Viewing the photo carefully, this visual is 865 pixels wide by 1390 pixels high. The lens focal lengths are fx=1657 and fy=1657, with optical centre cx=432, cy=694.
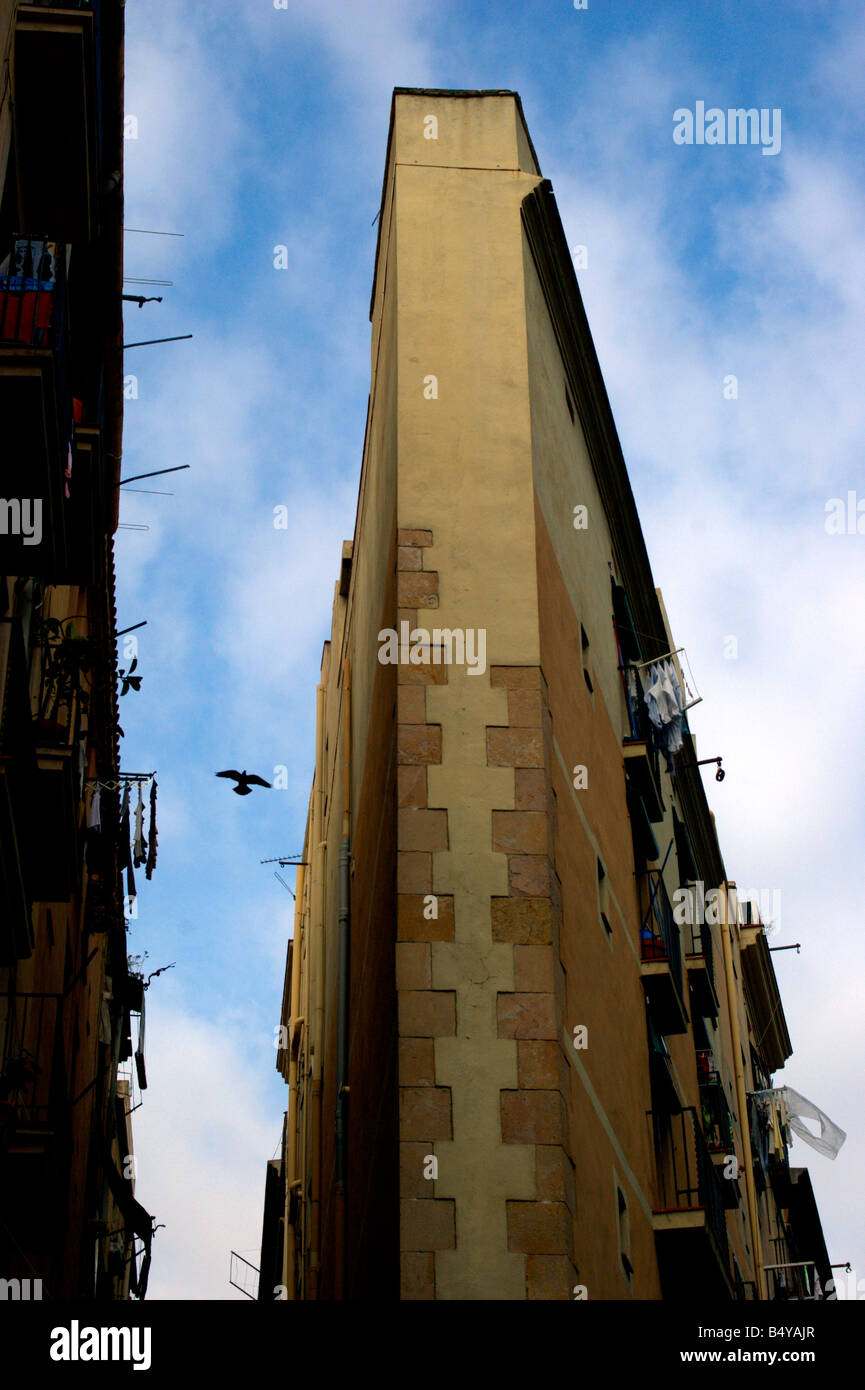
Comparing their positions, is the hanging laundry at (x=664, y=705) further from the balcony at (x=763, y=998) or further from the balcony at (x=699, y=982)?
the balcony at (x=763, y=998)

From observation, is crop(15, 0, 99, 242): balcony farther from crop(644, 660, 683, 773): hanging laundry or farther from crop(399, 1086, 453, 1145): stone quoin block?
crop(644, 660, 683, 773): hanging laundry

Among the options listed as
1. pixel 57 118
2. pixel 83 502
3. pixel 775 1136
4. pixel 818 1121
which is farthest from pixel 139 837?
pixel 775 1136

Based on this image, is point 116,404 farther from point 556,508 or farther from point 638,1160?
point 638,1160

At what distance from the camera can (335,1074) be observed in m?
24.1

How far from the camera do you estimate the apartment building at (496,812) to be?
1294 cm

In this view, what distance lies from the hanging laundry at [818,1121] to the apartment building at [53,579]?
14.8 m

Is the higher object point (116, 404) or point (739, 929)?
point (116, 404)

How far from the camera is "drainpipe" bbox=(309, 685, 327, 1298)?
2556 centimetres

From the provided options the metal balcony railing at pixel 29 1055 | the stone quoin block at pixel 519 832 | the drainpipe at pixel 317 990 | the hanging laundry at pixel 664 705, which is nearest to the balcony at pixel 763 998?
the drainpipe at pixel 317 990

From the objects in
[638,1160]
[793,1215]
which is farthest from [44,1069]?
[793,1215]

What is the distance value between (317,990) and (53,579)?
17.3m

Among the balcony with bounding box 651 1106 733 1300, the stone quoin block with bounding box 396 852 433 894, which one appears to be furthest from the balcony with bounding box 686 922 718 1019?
the stone quoin block with bounding box 396 852 433 894

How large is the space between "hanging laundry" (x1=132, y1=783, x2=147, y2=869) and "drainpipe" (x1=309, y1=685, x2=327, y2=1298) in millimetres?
8625
